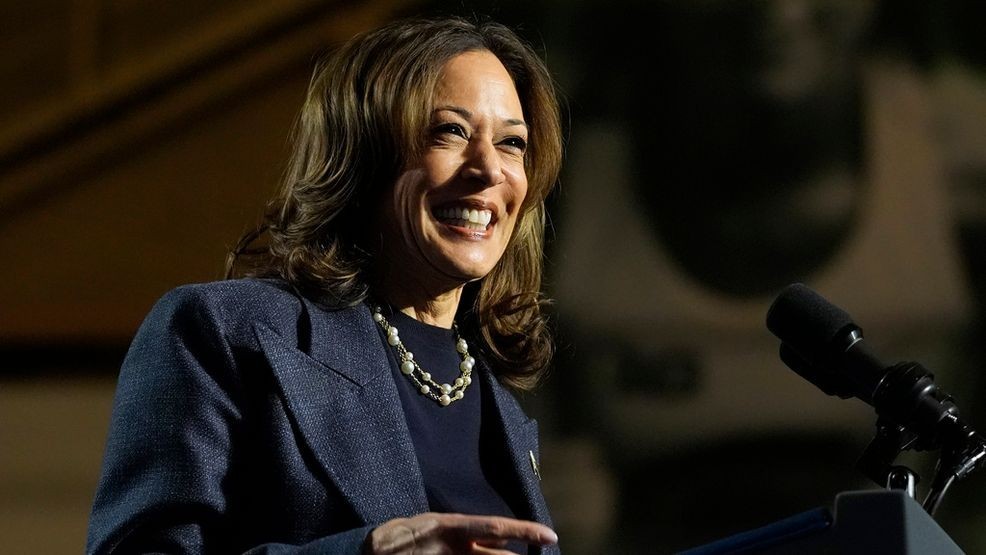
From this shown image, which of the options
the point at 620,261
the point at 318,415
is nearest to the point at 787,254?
the point at 620,261

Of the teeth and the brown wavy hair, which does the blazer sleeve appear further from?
the teeth

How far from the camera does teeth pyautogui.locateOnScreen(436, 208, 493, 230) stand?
1.80 meters

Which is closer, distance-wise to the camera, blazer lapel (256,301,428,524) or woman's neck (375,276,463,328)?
blazer lapel (256,301,428,524)

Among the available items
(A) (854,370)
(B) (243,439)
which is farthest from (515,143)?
(A) (854,370)

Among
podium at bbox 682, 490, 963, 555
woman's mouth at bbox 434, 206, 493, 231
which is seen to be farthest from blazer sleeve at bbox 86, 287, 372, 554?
podium at bbox 682, 490, 963, 555

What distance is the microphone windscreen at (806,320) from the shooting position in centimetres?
135

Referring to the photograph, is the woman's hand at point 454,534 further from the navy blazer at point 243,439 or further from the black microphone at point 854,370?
the black microphone at point 854,370

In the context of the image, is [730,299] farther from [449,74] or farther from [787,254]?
[449,74]

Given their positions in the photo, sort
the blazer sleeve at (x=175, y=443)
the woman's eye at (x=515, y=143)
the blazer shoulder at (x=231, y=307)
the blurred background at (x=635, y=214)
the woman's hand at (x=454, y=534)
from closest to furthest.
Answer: the woman's hand at (x=454, y=534) < the blazer sleeve at (x=175, y=443) < the blazer shoulder at (x=231, y=307) < the woman's eye at (x=515, y=143) < the blurred background at (x=635, y=214)

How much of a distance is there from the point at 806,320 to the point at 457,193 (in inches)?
23.7

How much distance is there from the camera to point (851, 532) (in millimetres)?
990

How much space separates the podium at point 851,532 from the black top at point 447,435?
2.23ft

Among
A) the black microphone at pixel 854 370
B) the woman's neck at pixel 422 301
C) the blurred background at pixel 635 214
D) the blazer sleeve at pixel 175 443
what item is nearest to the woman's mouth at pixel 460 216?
the woman's neck at pixel 422 301

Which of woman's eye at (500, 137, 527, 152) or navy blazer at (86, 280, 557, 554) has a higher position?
woman's eye at (500, 137, 527, 152)
